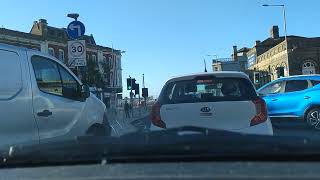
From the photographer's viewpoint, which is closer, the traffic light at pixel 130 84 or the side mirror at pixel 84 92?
the side mirror at pixel 84 92

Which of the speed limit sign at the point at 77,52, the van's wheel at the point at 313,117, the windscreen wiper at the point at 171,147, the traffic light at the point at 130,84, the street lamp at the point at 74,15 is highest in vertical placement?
the street lamp at the point at 74,15

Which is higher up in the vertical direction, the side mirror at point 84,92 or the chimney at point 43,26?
the chimney at point 43,26

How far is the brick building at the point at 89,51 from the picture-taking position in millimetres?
71562

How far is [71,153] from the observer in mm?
4578

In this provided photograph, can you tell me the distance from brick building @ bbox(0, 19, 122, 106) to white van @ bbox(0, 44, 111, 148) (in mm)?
44587

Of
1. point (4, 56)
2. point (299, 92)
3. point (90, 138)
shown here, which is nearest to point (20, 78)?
point (4, 56)

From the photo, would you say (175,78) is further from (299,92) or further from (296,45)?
(296,45)

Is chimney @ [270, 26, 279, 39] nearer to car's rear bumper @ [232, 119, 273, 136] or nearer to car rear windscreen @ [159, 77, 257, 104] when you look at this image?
car rear windscreen @ [159, 77, 257, 104]

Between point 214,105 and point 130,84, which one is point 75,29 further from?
point 130,84

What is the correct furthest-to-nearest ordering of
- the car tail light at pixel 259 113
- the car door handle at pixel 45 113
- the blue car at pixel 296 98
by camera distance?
the blue car at pixel 296 98, the car tail light at pixel 259 113, the car door handle at pixel 45 113

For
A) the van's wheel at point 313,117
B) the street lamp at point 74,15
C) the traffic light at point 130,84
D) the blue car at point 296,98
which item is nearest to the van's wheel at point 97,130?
the blue car at point 296,98

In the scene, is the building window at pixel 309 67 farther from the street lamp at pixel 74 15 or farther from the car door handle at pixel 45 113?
the car door handle at pixel 45 113

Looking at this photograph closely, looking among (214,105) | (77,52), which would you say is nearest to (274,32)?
(77,52)

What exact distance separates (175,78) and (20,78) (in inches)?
108
